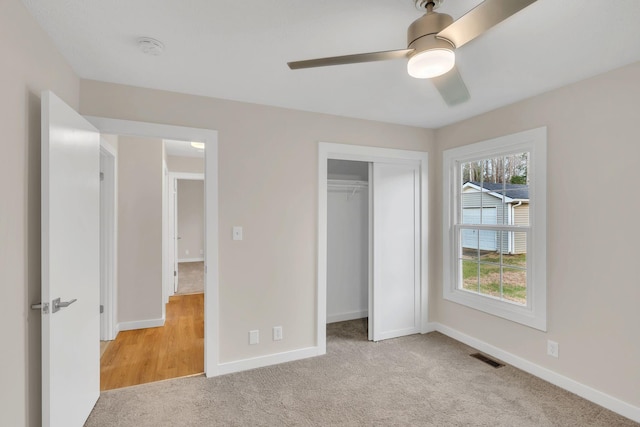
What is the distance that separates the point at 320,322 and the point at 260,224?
1.13 m

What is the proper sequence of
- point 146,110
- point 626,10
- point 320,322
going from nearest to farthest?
1. point 626,10
2. point 146,110
3. point 320,322

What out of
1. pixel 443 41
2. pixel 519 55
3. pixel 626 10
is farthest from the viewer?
pixel 519 55

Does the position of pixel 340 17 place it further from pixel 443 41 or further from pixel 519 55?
pixel 519 55

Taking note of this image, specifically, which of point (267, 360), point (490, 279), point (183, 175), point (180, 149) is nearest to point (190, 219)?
point (183, 175)

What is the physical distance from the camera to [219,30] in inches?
69.6

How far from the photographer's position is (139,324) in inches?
152

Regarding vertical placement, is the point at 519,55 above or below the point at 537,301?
above

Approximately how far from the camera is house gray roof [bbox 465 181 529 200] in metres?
2.92

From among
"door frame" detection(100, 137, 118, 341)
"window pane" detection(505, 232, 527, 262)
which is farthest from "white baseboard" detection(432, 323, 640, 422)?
"door frame" detection(100, 137, 118, 341)

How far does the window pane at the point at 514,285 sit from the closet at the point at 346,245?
1717 mm

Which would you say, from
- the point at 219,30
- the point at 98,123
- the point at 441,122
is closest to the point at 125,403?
the point at 98,123

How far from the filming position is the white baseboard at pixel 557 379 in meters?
2.19

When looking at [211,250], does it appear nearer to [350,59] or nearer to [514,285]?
[350,59]

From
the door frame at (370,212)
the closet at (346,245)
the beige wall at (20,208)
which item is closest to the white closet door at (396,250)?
the door frame at (370,212)
